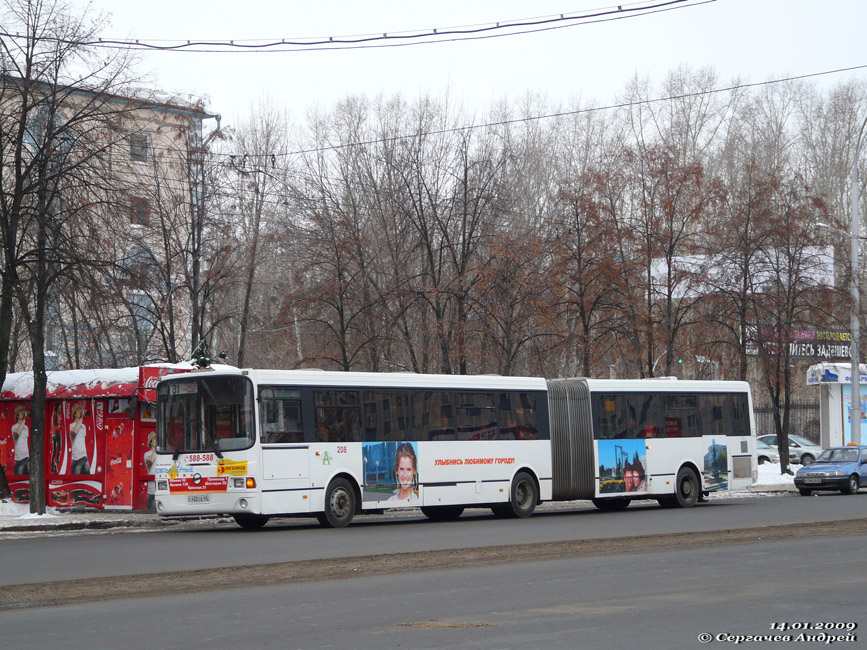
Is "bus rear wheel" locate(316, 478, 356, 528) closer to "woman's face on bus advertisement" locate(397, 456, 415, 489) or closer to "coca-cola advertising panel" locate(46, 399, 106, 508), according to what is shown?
"woman's face on bus advertisement" locate(397, 456, 415, 489)

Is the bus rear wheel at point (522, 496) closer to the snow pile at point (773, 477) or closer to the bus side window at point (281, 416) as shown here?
the bus side window at point (281, 416)

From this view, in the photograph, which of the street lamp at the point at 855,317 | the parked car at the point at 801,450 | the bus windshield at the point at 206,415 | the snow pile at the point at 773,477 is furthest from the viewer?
the parked car at the point at 801,450

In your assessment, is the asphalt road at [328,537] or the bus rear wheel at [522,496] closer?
the asphalt road at [328,537]

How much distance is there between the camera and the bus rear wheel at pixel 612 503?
1099 inches

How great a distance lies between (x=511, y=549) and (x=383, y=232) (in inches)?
934

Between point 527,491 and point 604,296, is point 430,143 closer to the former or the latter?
point 604,296

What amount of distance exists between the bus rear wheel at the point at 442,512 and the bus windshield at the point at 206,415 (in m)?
5.44

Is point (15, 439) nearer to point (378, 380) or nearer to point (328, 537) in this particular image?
point (378, 380)

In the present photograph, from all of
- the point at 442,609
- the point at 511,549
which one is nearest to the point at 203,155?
the point at 511,549

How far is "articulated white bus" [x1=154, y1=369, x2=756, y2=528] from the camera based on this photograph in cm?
2056

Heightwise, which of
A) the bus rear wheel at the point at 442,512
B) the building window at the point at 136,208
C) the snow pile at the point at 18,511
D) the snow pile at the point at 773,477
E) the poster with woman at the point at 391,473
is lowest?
the snow pile at the point at 773,477

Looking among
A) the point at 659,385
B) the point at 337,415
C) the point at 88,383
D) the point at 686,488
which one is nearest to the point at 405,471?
the point at 337,415

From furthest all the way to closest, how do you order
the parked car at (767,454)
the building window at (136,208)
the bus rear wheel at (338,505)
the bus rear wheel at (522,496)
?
the parked car at (767,454) < the bus rear wheel at (522,496) < the building window at (136,208) < the bus rear wheel at (338,505)

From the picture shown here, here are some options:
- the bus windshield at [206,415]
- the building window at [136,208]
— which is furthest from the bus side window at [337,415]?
the building window at [136,208]
